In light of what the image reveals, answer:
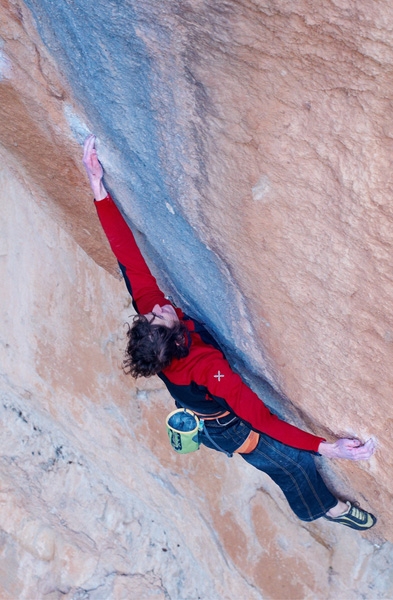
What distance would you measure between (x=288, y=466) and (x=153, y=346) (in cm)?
74

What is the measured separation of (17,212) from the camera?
189 centimetres

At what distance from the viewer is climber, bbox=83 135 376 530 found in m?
1.57

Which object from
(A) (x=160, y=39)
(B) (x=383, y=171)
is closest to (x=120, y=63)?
(A) (x=160, y=39)

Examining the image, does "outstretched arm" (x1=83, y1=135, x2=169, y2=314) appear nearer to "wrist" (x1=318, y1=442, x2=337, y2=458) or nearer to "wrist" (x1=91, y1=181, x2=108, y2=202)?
"wrist" (x1=91, y1=181, x2=108, y2=202)

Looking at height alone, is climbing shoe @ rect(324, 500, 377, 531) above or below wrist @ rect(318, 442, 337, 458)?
below

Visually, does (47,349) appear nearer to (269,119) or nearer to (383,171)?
(269,119)

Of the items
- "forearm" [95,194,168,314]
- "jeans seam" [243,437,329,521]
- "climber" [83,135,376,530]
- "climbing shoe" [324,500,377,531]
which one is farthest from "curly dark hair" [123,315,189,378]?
"climbing shoe" [324,500,377,531]

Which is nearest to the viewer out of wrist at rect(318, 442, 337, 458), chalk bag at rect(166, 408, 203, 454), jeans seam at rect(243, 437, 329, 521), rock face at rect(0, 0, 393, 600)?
rock face at rect(0, 0, 393, 600)

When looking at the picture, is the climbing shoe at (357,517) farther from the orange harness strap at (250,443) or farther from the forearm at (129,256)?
the forearm at (129,256)

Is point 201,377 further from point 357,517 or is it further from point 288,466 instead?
point 357,517

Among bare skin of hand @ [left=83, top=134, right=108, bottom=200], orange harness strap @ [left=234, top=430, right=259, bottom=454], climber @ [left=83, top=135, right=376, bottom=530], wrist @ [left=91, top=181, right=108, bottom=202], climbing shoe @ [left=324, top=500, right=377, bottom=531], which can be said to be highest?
bare skin of hand @ [left=83, top=134, right=108, bottom=200]

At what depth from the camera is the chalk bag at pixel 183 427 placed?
182 cm

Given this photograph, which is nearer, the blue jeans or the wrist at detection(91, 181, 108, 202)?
the wrist at detection(91, 181, 108, 202)

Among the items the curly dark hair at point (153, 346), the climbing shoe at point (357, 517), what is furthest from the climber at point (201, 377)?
the climbing shoe at point (357, 517)
